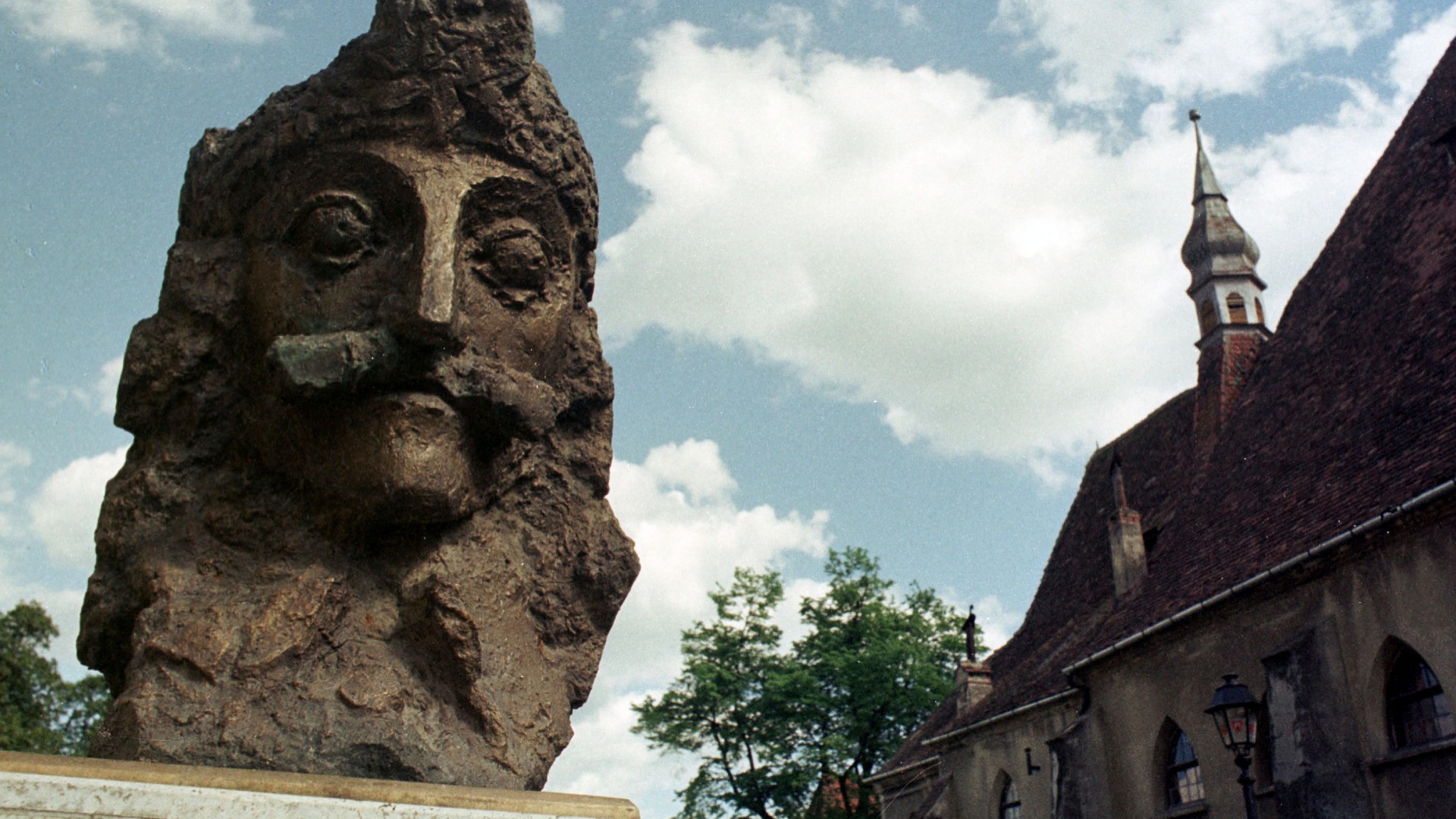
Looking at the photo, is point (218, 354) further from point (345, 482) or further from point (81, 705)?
point (81, 705)

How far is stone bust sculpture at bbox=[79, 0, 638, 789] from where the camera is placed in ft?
10.9

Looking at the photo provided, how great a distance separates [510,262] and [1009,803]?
76.4 feet

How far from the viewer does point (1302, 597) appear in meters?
15.2

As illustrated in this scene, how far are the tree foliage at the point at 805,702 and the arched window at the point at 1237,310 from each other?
11.1 meters

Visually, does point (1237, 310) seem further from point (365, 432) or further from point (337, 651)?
point (337, 651)

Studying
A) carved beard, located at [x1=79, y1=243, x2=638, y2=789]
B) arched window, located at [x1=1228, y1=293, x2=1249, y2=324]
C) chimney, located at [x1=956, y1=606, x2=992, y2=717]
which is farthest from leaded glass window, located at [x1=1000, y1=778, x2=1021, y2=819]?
carved beard, located at [x1=79, y1=243, x2=638, y2=789]

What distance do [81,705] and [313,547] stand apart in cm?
2883

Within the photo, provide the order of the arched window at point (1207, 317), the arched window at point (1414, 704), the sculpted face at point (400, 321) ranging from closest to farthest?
the sculpted face at point (400, 321)
the arched window at point (1414, 704)
the arched window at point (1207, 317)

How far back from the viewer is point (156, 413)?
3.76 m

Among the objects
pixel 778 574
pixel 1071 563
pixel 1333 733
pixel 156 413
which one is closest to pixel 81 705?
pixel 778 574

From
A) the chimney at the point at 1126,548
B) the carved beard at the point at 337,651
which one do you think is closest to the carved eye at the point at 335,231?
the carved beard at the point at 337,651

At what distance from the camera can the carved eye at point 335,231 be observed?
11.8 ft

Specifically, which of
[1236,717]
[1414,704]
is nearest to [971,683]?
[1414,704]

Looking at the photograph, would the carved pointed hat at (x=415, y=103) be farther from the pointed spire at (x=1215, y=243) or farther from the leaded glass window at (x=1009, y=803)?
the pointed spire at (x=1215, y=243)
